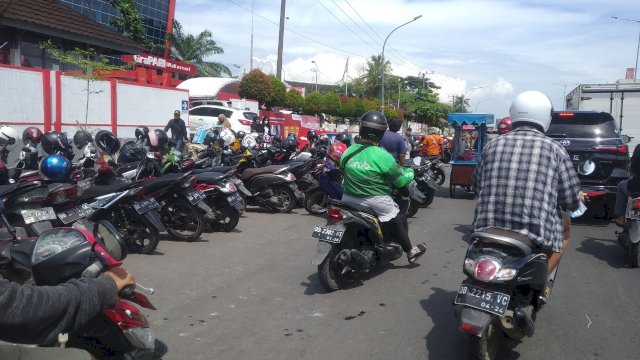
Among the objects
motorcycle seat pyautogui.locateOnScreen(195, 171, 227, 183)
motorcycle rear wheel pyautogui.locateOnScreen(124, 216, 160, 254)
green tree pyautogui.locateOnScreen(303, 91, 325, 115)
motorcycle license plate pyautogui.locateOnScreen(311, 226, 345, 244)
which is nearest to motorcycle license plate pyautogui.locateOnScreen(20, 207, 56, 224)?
motorcycle rear wheel pyautogui.locateOnScreen(124, 216, 160, 254)

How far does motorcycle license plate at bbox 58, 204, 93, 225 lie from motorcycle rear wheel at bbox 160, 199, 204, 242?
1.36 metres

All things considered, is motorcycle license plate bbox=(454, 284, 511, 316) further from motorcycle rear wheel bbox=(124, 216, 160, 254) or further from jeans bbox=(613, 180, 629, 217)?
jeans bbox=(613, 180, 629, 217)

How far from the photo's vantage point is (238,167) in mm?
9867

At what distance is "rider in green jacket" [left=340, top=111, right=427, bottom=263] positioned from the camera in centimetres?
547

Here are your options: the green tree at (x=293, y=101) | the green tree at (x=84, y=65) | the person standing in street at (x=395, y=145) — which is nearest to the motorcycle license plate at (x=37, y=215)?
the person standing in street at (x=395, y=145)

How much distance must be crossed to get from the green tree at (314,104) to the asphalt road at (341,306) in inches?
1282

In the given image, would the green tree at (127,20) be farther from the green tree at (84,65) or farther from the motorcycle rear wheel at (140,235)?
the motorcycle rear wheel at (140,235)

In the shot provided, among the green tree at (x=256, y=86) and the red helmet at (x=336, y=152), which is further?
the green tree at (x=256, y=86)

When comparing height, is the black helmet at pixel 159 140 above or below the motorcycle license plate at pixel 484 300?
above

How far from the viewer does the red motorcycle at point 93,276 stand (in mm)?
2422

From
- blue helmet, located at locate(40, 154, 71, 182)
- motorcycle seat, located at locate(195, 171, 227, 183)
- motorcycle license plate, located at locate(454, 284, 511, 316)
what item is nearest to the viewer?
motorcycle license plate, located at locate(454, 284, 511, 316)

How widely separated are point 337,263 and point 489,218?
1865mm

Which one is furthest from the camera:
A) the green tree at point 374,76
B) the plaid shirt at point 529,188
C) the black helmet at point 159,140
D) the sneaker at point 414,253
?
the green tree at point 374,76

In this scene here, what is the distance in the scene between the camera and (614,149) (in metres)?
9.31
